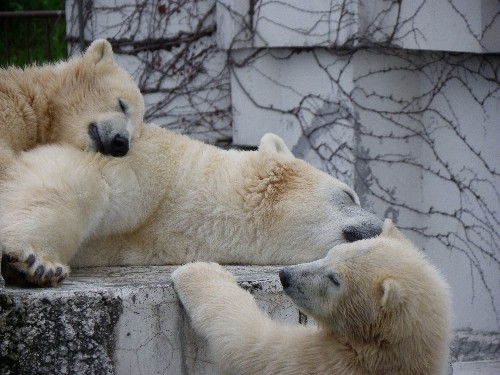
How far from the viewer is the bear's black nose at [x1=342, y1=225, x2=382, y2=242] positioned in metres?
4.42

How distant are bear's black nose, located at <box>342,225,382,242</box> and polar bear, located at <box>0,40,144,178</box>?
1.00 m

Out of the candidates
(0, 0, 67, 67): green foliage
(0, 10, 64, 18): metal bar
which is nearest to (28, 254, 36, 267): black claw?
(0, 10, 64, 18): metal bar

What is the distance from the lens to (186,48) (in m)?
7.96

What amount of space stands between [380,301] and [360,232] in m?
0.84

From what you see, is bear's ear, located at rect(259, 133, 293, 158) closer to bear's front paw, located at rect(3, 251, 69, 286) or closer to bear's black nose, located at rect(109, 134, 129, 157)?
bear's black nose, located at rect(109, 134, 129, 157)

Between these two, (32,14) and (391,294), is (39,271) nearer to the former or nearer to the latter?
(391,294)

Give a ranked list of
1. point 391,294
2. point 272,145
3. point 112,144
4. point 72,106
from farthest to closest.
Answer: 1. point 272,145
2. point 72,106
3. point 112,144
4. point 391,294

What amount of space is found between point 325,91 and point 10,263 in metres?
3.87

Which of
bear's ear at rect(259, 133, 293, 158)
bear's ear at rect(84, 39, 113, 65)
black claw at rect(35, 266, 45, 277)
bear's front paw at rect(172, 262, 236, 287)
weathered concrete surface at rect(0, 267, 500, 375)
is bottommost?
weathered concrete surface at rect(0, 267, 500, 375)

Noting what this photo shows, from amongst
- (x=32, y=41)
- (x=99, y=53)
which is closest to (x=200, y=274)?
(x=99, y=53)

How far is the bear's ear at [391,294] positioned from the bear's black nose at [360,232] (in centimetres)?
84

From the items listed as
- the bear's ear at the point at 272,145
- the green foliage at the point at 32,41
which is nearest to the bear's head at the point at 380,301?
the bear's ear at the point at 272,145

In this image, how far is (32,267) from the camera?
3668 mm

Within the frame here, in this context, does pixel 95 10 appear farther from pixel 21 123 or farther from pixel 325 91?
pixel 21 123
